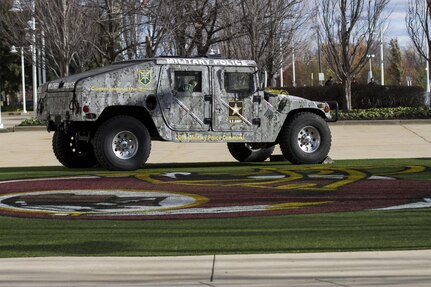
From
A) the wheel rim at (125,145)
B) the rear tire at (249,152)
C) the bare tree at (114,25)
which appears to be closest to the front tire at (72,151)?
the wheel rim at (125,145)

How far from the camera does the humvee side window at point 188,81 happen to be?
15508 millimetres

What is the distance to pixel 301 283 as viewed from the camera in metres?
6.59

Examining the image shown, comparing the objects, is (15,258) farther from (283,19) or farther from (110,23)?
(283,19)

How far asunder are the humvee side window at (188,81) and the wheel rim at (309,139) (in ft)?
7.18

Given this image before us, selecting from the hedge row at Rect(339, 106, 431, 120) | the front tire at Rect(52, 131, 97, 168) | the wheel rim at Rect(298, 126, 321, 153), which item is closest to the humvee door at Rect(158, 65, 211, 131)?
the wheel rim at Rect(298, 126, 321, 153)

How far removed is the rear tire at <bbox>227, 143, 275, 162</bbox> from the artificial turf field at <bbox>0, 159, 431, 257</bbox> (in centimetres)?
233

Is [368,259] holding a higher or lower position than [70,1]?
lower

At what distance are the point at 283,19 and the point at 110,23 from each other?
27.5ft

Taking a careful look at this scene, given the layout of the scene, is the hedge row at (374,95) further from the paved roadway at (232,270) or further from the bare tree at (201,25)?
the paved roadway at (232,270)

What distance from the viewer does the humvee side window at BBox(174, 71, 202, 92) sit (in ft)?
50.9

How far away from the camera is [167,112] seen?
15.4m

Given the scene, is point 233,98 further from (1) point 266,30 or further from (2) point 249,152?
(1) point 266,30

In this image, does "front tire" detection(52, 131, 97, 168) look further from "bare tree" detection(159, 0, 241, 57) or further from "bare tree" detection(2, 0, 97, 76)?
"bare tree" detection(2, 0, 97, 76)

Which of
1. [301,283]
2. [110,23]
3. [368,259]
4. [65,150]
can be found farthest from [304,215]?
[110,23]
